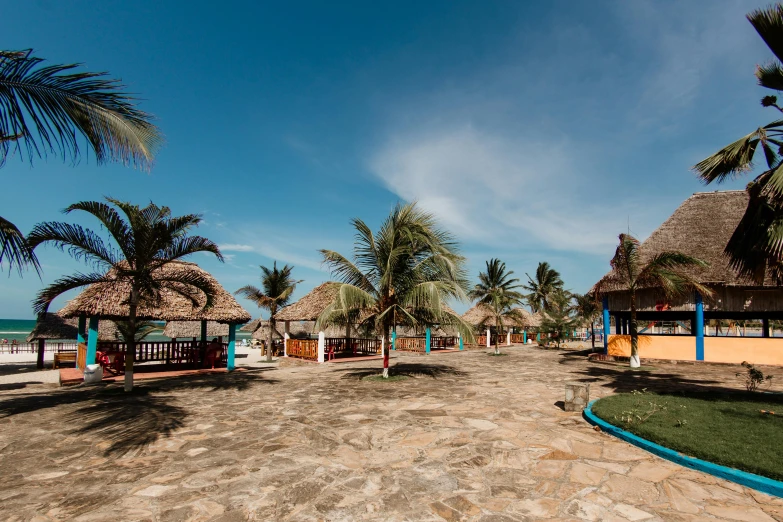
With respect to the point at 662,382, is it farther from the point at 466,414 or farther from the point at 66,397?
the point at 66,397

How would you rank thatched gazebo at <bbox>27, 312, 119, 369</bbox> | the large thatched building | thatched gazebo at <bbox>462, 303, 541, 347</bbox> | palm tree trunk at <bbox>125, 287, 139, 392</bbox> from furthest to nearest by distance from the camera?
thatched gazebo at <bbox>462, 303, 541, 347</bbox>, thatched gazebo at <bbox>27, 312, 119, 369</bbox>, the large thatched building, palm tree trunk at <bbox>125, 287, 139, 392</bbox>

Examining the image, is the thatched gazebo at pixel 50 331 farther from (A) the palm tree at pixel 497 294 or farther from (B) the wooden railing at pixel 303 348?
(A) the palm tree at pixel 497 294

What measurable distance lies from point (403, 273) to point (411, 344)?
1665 centimetres

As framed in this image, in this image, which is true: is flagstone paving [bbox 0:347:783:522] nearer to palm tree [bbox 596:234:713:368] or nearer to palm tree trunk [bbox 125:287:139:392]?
palm tree trunk [bbox 125:287:139:392]

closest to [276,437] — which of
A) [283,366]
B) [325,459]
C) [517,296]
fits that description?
[325,459]

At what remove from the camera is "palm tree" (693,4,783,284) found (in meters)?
6.30

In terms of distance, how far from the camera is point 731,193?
20297mm

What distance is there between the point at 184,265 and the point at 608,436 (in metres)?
16.0

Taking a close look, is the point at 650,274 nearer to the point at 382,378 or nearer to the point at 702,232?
the point at 702,232

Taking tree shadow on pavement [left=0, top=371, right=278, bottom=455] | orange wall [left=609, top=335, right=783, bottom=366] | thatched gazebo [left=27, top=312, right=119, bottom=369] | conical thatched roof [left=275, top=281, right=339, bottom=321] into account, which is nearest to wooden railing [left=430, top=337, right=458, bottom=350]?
conical thatched roof [left=275, top=281, right=339, bottom=321]

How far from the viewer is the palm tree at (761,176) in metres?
6.30

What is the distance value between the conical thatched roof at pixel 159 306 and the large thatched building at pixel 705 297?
16712 mm

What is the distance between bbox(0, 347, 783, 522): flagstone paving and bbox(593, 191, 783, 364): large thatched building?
11538 mm

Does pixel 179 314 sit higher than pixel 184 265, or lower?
lower
